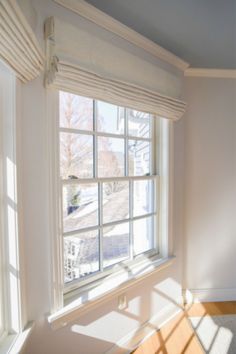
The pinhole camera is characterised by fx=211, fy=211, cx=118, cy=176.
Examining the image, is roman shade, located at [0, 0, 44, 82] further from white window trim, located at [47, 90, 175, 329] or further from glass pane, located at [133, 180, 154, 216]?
glass pane, located at [133, 180, 154, 216]

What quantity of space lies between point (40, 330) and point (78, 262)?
41 cm

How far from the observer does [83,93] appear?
124 cm

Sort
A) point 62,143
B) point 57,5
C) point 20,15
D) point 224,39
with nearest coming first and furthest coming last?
point 20,15 → point 57,5 → point 62,143 → point 224,39

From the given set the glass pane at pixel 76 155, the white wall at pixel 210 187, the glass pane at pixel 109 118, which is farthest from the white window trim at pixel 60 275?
the white wall at pixel 210 187

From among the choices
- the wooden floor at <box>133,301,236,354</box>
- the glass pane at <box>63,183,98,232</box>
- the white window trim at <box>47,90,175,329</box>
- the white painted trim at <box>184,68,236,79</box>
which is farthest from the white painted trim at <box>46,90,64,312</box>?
the white painted trim at <box>184,68,236,79</box>

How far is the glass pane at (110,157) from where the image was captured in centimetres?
152

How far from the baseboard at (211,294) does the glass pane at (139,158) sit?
55.2 inches

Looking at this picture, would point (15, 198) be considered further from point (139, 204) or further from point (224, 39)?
point (224, 39)

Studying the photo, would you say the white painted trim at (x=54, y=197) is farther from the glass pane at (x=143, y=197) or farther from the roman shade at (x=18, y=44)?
the glass pane at (x=143, y=197)

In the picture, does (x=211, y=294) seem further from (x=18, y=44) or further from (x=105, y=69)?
(x=18, y=44)

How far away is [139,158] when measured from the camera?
1812 mm

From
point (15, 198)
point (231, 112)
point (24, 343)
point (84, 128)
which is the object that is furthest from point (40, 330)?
point (231, 112)

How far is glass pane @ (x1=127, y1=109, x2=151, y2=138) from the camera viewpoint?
1.72m

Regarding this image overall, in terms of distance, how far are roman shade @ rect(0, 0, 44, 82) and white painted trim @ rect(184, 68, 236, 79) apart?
5.31 feet
